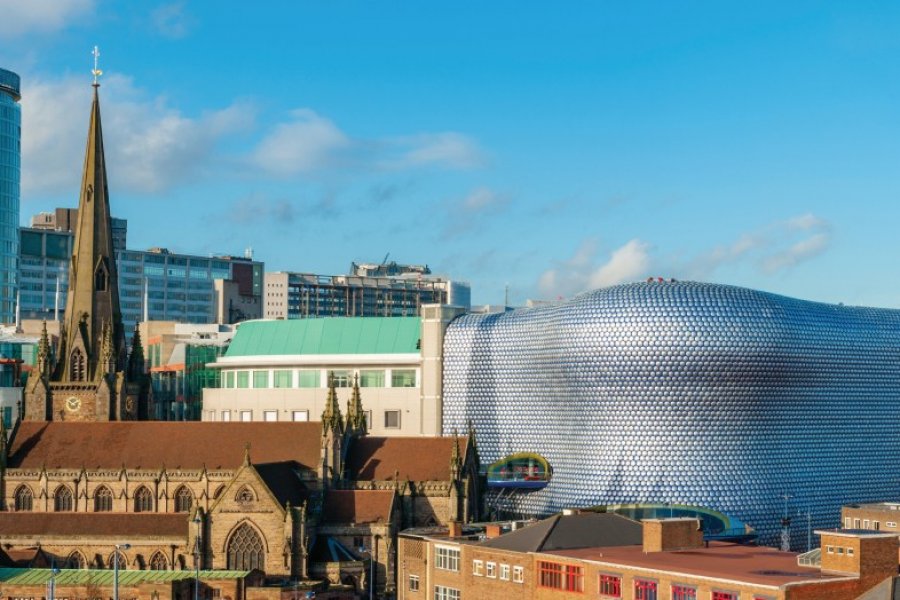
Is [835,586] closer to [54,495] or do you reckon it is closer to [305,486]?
[305,486]

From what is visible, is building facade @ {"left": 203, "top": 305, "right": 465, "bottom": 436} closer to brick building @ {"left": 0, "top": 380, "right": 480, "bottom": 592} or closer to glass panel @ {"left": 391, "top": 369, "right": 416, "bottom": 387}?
glass panel @ {"left": 391, "top": 369, "right": 416, "bottom": 387}

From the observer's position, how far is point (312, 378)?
18500 centimetres

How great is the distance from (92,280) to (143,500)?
20134 mm

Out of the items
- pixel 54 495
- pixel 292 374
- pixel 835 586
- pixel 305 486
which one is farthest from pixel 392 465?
pixel 292 374

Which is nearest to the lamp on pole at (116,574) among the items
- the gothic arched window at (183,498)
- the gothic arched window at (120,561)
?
the gothic arched window at (120,561)

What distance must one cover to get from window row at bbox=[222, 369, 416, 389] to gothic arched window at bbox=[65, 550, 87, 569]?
63122 mm

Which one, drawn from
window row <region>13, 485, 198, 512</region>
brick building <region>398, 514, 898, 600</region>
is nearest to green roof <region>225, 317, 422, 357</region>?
window row <region>13, 485, 198, 512</region>

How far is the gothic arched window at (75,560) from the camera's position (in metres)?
115

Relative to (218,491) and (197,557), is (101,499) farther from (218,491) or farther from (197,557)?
(197,557)

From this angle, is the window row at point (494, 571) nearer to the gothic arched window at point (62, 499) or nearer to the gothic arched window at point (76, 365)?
the gothic arched window at point (62, 499)

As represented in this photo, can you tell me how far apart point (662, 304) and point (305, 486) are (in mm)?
50286

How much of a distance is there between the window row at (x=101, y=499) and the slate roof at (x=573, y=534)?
32592 mm

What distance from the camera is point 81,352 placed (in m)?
127

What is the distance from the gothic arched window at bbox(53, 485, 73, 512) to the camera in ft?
397
